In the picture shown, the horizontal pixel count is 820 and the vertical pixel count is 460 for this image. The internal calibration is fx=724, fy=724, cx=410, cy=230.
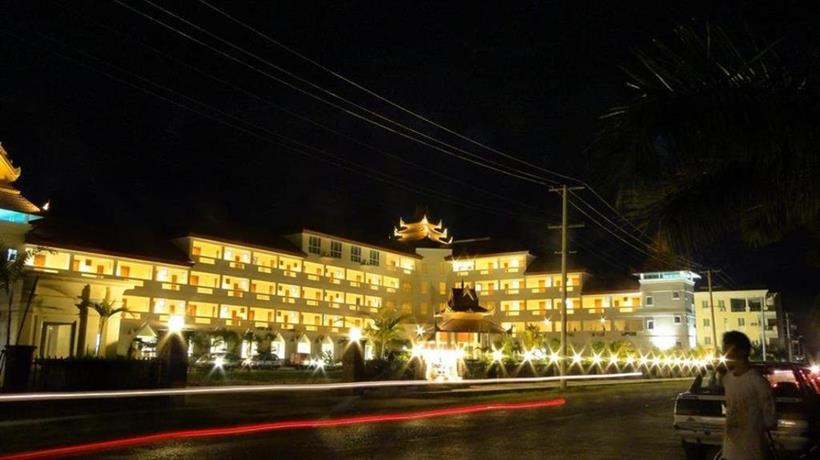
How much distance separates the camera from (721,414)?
1051 centimetres

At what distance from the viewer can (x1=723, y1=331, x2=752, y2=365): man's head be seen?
581 cm

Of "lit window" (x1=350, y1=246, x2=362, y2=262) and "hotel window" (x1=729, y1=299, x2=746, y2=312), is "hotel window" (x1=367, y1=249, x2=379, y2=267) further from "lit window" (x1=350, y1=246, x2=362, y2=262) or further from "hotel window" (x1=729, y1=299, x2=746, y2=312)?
"hotel window" (x1=729, y1=299, x2=746, y2=312)

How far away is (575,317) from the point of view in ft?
245

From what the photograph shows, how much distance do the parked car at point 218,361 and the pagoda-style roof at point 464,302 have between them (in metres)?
12.7

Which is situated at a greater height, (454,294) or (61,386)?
(454,294)

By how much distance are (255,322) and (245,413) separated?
43.8 meters

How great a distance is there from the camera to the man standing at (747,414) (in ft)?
18.0

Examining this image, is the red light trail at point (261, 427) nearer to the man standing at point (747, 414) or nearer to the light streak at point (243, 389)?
the light streak at point (243, 389)

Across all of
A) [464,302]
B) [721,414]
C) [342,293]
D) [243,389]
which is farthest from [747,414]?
[342,293]

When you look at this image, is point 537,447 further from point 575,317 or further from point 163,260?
point 575,317

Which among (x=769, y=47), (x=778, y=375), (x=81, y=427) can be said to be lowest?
(x=81, y=427)

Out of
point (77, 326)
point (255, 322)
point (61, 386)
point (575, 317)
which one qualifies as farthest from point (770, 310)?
point (61, 386)

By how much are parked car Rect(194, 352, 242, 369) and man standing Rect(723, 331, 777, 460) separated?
35.0 meters

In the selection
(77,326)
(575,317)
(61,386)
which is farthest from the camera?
(575,317)
